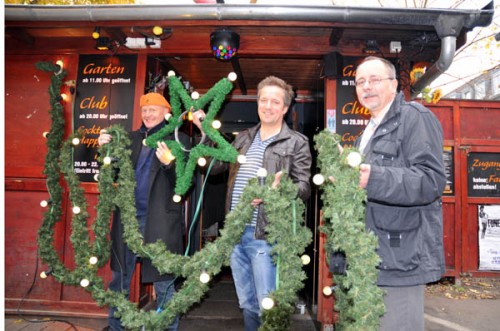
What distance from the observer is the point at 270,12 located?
3051 millimetres

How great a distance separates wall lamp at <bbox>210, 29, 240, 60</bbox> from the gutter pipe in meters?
0.32

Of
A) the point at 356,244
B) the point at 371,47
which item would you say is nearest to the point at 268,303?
the point at 356,244

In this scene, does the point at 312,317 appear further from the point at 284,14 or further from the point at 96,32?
the point at 96,32

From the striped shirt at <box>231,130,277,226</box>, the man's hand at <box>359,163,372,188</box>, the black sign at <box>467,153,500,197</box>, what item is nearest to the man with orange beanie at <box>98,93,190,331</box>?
the striped shirt at <box>231,130,277,226</box>

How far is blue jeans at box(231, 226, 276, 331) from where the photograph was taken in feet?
7.51

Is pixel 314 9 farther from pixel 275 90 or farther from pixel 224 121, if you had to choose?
pixel 224 121

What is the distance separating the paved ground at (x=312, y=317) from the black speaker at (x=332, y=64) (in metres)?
2.72

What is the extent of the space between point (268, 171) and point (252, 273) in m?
0.73

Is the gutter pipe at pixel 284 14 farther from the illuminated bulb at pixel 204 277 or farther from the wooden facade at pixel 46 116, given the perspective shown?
the illuminated bulb at pixel 204 277

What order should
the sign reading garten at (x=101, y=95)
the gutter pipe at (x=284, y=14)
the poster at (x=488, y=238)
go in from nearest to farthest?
the gutter pipe at (x=284, y=14) < the sign reading garten at (x=101, y=95) < the poster at (x=488, y=238)

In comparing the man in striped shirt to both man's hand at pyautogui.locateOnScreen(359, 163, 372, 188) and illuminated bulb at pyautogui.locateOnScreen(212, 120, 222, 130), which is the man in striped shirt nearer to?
illuminated bulb at pyautogui.locateOnScreen(212, 120, 222, 130)

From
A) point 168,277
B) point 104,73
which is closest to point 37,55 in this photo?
point 104,73

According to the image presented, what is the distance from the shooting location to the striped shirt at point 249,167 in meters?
2.44

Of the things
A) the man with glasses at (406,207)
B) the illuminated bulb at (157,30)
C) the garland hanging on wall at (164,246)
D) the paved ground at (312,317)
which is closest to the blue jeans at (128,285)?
the garland hanging on wall at (164,246)
